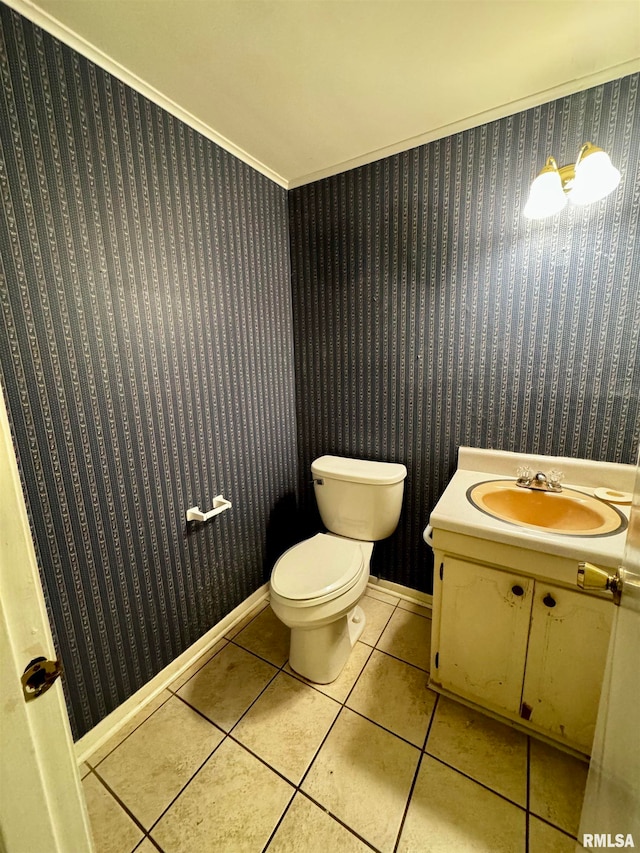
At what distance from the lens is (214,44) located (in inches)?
39.1

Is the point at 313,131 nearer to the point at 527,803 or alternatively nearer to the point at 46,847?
the point at 46,847

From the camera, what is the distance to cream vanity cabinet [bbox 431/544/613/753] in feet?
3.29

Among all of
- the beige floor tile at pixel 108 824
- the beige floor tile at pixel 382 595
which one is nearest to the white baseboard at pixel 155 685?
the beige floor tile at pixel 108 824

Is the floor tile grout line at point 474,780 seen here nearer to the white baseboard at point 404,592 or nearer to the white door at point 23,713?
the white baseboard at point 404,592

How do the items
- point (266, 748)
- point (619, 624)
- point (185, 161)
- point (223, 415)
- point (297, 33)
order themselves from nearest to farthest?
1. point (619, 624)
2. point (297, 33)
3. point (266, 748)
4. point (185, 161)
5. point (223, 415)

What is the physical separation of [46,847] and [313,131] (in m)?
2.02

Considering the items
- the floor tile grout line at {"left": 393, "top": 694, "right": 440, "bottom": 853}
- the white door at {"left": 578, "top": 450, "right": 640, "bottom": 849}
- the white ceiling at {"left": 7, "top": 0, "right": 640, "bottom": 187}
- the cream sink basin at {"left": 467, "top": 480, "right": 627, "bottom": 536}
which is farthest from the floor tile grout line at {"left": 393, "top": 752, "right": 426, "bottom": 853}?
the white ceiling at {"left": 7, "top": 0, "right": 640, "bottom": 187}

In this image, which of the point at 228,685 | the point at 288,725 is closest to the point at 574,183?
the point at 288,725

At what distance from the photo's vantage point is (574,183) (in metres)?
1.12

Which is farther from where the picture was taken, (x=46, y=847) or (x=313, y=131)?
(x=313, y=131)

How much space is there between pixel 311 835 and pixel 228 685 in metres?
0.56

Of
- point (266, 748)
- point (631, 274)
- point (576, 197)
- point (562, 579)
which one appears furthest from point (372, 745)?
point (576, 197)

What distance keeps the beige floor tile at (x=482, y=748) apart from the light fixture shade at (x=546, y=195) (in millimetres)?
1799

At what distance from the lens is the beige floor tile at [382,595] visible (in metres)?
1.82
